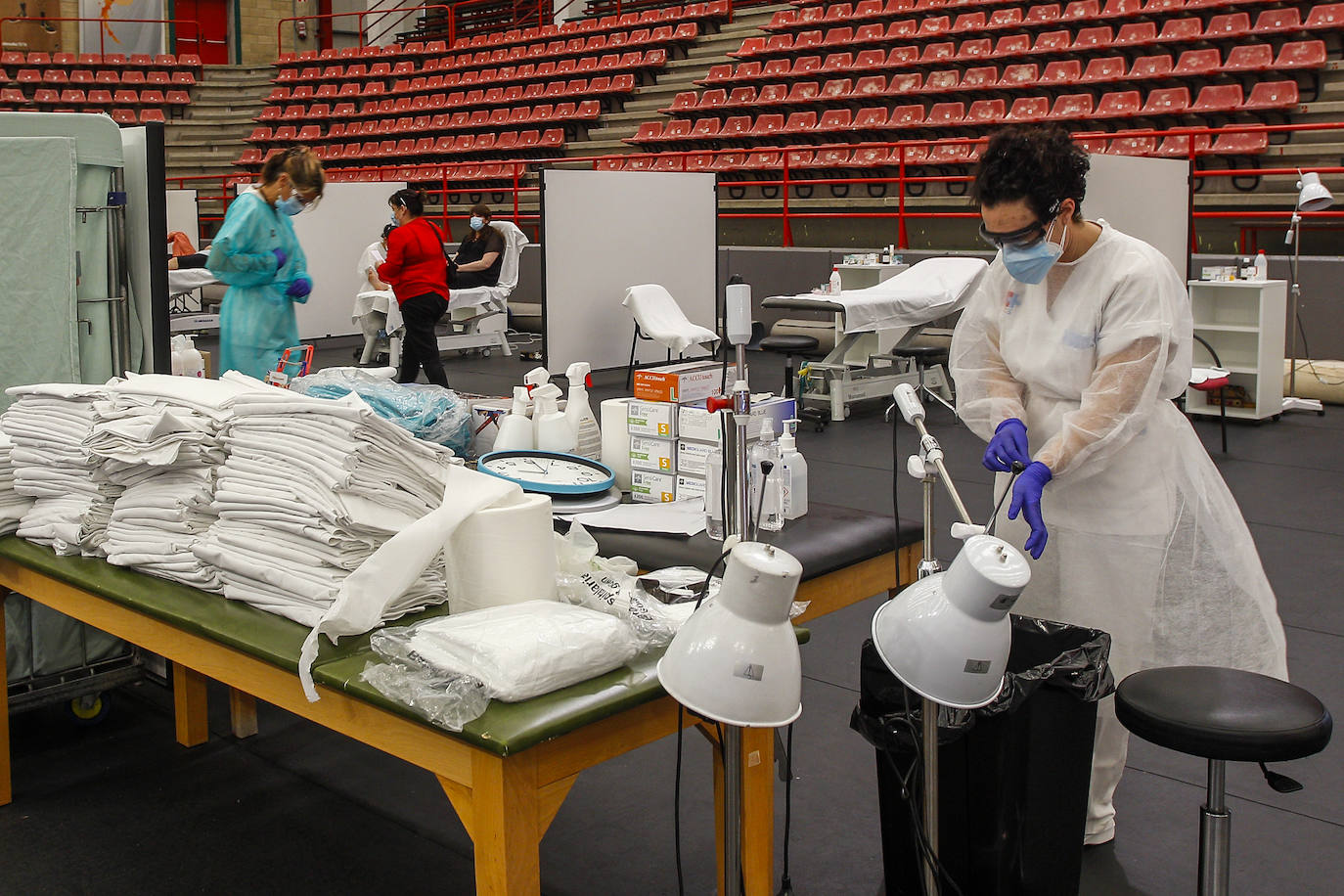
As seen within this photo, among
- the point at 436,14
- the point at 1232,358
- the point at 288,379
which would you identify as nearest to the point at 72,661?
the point at 288,379

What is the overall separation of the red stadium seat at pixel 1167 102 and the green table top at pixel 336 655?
27.8 feet

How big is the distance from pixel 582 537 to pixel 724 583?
795 mm

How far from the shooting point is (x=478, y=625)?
1.49m

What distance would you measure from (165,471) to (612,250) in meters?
4.66

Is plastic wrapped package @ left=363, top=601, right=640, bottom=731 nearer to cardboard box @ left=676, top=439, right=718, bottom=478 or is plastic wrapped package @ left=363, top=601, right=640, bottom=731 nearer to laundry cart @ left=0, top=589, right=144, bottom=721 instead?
cardboard box @ left=676, top=439, right=718, bottom=478

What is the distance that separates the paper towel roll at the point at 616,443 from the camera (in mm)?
2430

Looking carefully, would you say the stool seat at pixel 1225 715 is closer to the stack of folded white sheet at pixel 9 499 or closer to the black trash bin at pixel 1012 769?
the black trash bin at pixel 1012 769

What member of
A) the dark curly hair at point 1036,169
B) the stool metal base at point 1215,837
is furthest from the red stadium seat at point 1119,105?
the stool metal base at point 1215,837

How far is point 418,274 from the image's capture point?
6.48 metres

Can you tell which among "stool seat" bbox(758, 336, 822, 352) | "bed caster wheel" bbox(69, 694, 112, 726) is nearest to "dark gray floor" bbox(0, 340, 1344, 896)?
"bed caster wheel" bbox(69, 694, 112, 726)

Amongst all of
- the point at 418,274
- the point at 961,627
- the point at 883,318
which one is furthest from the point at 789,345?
the point at 961,627

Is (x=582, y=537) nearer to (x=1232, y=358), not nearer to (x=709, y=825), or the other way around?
(x=709, y=825)

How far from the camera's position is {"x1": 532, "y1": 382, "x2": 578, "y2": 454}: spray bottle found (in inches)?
97.2

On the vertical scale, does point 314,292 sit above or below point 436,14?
below
